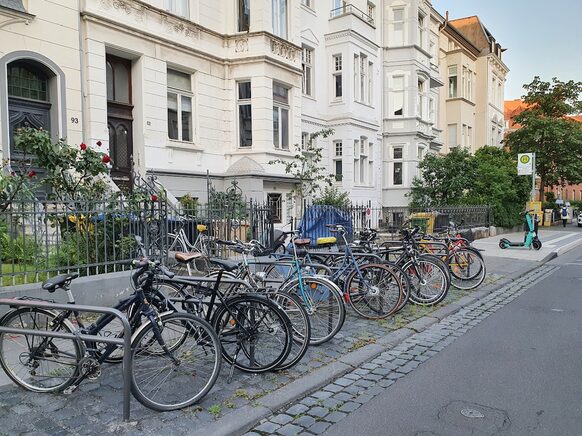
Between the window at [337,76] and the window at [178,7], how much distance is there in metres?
8.76

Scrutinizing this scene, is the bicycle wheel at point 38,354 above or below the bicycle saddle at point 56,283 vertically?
below

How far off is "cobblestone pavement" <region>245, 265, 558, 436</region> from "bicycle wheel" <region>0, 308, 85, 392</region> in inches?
66.8

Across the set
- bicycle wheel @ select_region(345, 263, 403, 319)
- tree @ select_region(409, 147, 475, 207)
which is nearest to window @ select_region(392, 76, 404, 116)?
tree @ select_region(409, 147, 475, 207)

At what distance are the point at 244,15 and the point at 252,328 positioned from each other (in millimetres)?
13867

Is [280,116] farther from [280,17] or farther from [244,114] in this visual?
[280,17]

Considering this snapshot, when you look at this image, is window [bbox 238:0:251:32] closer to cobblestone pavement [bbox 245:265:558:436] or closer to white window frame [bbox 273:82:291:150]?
white window frame [bbox 273:82:291:150]

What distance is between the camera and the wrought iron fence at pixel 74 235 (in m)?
5.93

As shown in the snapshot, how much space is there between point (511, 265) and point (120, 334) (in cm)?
1162

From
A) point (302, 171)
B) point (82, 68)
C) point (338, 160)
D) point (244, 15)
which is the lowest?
point (302, 171)

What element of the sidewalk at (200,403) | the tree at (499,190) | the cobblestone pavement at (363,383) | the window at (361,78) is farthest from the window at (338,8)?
the sidewalk at (200,403)

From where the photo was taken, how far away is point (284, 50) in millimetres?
16562

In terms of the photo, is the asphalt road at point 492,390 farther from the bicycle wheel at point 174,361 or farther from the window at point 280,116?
the window at point 280,116

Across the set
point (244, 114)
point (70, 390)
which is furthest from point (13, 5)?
point (70, 390)

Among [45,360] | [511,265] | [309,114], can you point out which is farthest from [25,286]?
[309,114]
